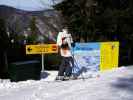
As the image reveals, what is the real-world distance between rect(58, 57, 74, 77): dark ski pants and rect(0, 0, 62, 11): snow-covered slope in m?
7.42

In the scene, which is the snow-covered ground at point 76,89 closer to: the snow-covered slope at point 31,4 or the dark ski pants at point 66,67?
the dark ski pants at point 66,67

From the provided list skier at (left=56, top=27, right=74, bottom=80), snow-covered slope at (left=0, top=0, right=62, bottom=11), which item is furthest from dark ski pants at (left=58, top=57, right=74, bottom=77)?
snow-covered slope at (left=0, top=0, right=62, bottom=11)

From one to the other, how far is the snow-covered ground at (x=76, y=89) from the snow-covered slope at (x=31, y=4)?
780cm

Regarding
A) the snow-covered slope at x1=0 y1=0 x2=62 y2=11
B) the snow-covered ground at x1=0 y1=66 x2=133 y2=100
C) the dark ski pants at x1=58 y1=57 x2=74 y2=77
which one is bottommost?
the snow-covered ground at x1=0 y1=66 x2=133 y2=100

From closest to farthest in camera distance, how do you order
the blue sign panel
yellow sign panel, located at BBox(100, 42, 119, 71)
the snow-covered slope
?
the blue sign panel
yellow sign panel, located at BBox(100, 42, 119, 71)
the snow-covered slope

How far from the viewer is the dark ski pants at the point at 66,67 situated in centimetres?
1423

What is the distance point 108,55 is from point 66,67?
90.9 inches

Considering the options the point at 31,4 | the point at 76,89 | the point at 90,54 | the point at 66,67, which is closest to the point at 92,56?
the point at 90,54

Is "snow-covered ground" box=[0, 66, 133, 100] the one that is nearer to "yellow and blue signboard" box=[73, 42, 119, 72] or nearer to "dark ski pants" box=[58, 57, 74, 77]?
"dark ski pants" box=[58, 57, 74, 77]

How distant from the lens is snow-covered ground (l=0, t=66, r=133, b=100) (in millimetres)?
10711

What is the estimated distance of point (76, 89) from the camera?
11.8 m

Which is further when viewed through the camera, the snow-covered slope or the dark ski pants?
the snow-covered slope

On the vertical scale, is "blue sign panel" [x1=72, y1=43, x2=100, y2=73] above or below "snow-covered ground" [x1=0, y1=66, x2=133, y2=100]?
above

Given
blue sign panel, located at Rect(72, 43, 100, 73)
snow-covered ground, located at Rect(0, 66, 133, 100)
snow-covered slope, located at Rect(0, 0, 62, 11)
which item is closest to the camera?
snow-covered ground, located at Rect(0, 66, 133, 100)
